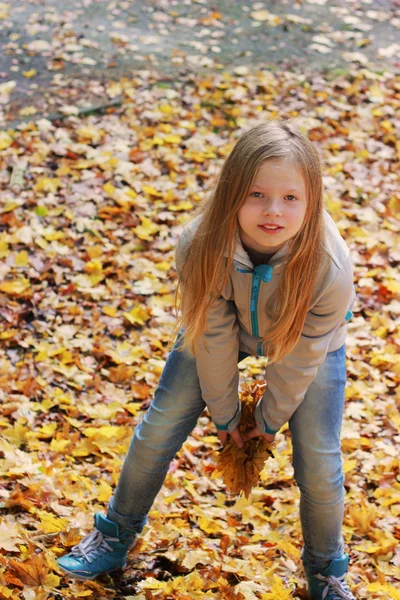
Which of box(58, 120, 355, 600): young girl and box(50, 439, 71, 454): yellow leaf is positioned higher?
box(58, 120, 355, 600): young girl

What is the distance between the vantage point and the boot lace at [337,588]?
246cm

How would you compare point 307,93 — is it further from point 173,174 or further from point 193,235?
point 193,235

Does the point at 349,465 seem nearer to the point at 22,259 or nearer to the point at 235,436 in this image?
the point at 235,436

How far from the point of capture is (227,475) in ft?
8.46

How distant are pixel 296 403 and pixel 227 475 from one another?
0.45m

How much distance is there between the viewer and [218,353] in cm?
229

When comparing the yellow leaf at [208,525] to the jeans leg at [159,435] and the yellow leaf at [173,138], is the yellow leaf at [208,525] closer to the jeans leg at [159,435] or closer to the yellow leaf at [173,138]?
the jeans leg at [159,435]

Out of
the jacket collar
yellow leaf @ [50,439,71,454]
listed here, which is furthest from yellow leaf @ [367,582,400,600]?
yellow leaf @ [50,439,71,454]

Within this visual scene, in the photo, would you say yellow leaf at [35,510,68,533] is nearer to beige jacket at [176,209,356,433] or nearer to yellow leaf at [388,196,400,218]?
beige jacket at [176,209,356,433]

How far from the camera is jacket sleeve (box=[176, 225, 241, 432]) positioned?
2.26m

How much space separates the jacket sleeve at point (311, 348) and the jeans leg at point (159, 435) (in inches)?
10.1

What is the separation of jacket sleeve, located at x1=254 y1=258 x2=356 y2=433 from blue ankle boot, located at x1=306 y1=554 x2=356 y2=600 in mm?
553

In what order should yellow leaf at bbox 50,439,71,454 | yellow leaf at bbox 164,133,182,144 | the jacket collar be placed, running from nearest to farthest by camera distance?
the jacket collar
yellow leaf at bbox 50,439,71,454
yellow leaf at bbox 164,133,182,144

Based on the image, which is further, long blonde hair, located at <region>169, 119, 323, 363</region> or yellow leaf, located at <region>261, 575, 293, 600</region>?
yellow leaf, located at <region>261, 575, 293, 600</region>
